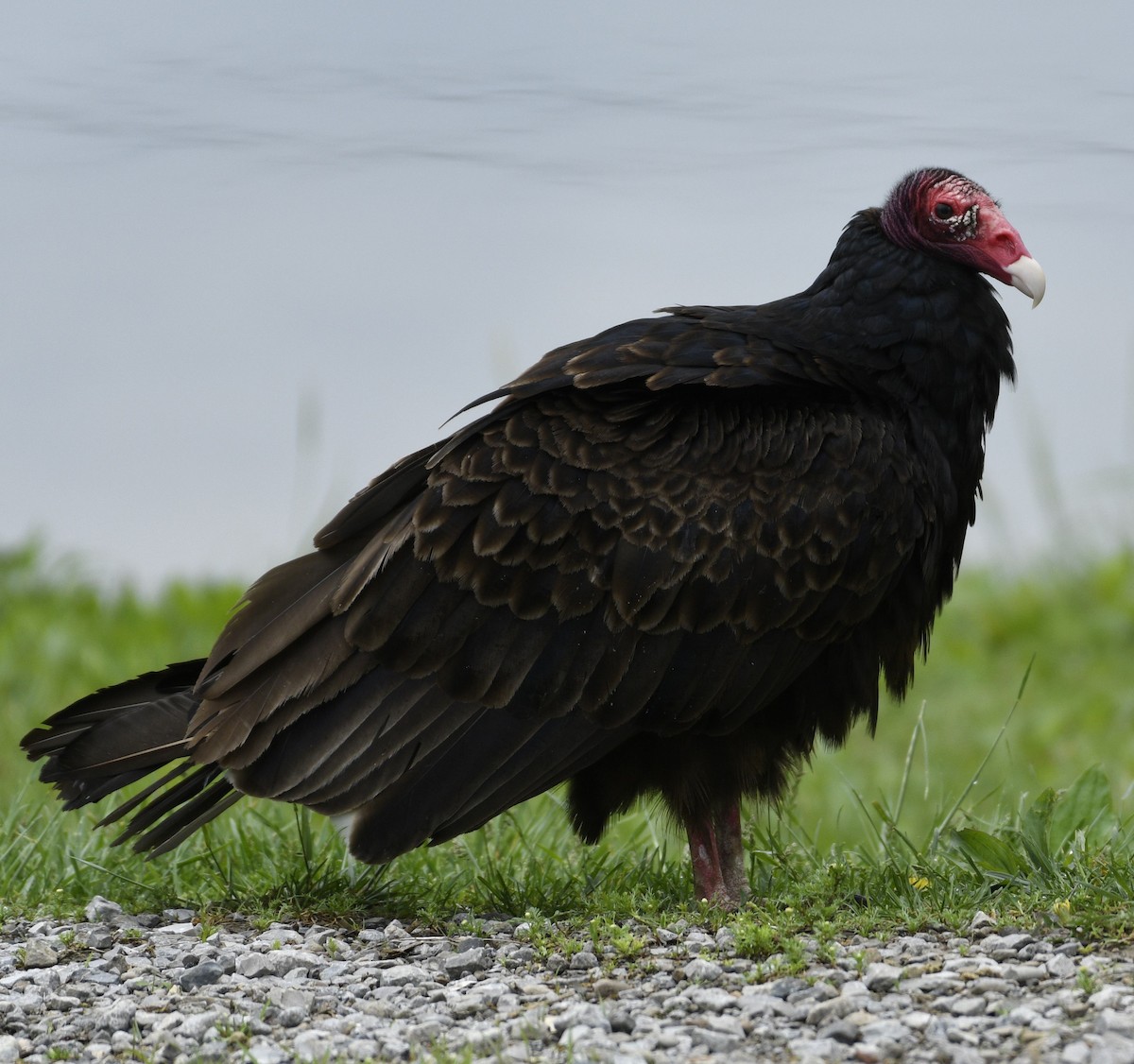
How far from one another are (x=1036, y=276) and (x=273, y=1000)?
308 cm

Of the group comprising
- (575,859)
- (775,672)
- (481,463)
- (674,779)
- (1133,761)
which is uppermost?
(481,463)

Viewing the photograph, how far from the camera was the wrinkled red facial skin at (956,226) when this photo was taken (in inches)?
202

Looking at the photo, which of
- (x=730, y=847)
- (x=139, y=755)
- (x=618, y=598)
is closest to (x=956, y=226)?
(x=618, y=598)

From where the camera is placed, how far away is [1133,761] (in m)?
7.79

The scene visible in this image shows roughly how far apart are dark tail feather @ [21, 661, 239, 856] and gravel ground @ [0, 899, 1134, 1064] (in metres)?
0.51

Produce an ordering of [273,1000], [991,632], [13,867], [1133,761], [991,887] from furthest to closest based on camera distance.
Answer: [991,632]
[1133,761]
[13,867]
[991,887]
[273,1000]

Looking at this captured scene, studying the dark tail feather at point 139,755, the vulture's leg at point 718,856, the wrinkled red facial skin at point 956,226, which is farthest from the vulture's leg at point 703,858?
the wrinkled red facial skin at point 956,226

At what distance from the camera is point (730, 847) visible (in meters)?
4.92

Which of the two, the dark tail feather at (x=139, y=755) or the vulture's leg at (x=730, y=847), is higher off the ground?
the dark tail feather at (x=139, y=755)

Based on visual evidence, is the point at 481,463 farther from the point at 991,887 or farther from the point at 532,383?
the point at 991,887

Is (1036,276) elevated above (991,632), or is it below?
above

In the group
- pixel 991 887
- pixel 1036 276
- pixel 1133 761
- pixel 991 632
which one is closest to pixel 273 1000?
pixel 991 887

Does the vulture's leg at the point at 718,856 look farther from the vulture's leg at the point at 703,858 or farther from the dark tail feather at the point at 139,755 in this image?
the dark tail feather at the point at 139,755

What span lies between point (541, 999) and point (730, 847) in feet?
3.87
